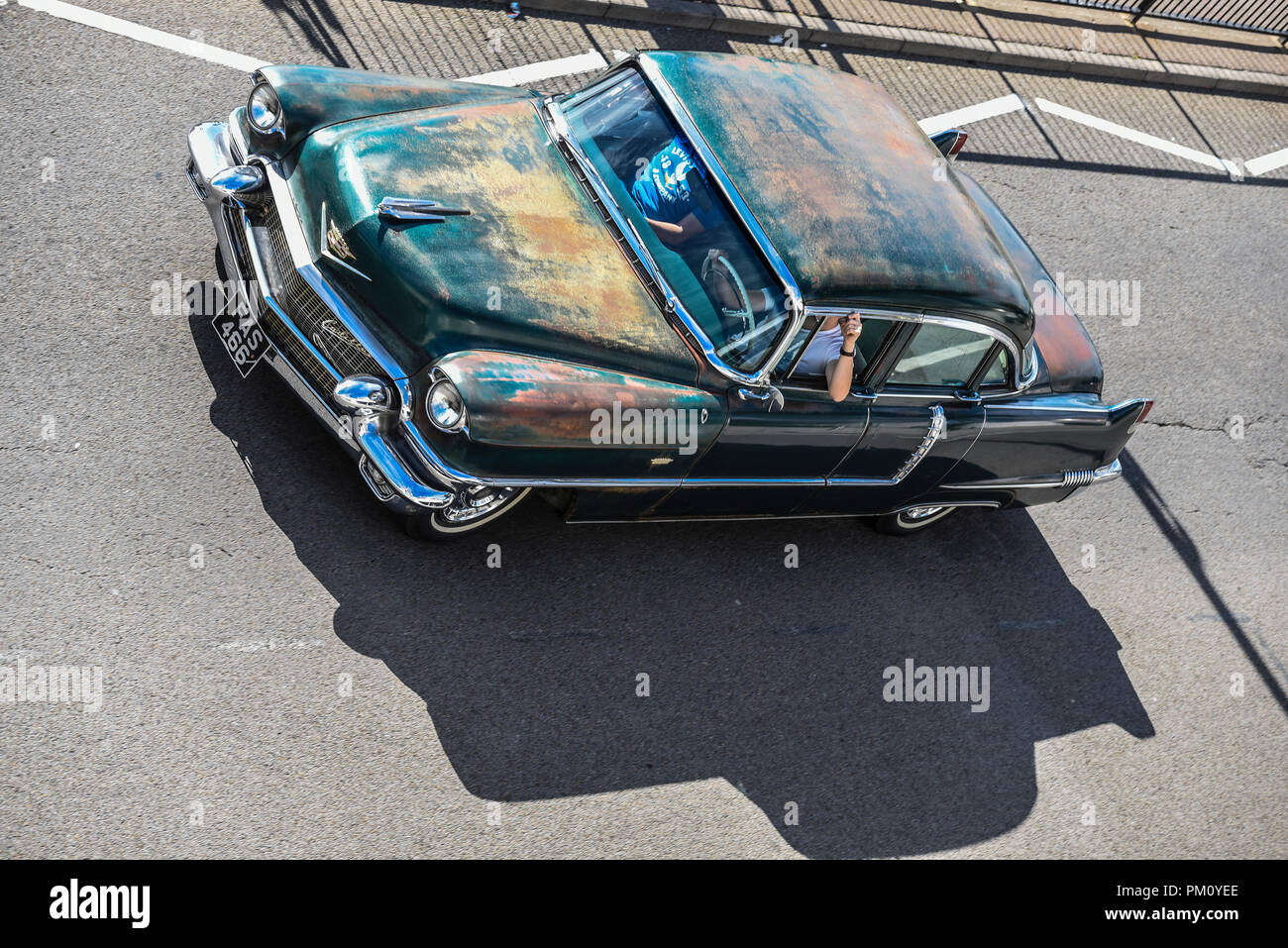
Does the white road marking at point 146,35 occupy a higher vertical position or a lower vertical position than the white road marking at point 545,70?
lower

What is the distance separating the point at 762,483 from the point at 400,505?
5.72 ft

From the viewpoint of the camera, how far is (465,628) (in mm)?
5234

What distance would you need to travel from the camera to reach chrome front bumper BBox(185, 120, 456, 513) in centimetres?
468

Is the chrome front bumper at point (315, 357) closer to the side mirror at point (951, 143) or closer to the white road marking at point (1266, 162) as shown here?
the side mirror at point (951, 143)

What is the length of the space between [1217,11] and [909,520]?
780 cm

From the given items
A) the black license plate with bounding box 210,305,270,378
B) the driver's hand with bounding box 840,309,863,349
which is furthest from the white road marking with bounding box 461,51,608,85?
the driver's hand with bounding box 840,309,863,349

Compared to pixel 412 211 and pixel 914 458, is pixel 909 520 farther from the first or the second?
pixel 412 211

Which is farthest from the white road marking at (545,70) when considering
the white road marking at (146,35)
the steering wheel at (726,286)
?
the steering wheel at (726,286)

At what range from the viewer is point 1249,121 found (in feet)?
33.7

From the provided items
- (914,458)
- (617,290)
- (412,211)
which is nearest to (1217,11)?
(914,458)

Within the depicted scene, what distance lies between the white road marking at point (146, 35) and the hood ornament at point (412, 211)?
2923 millimetres

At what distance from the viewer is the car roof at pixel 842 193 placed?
505 cm

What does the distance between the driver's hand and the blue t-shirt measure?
29.1 inches
